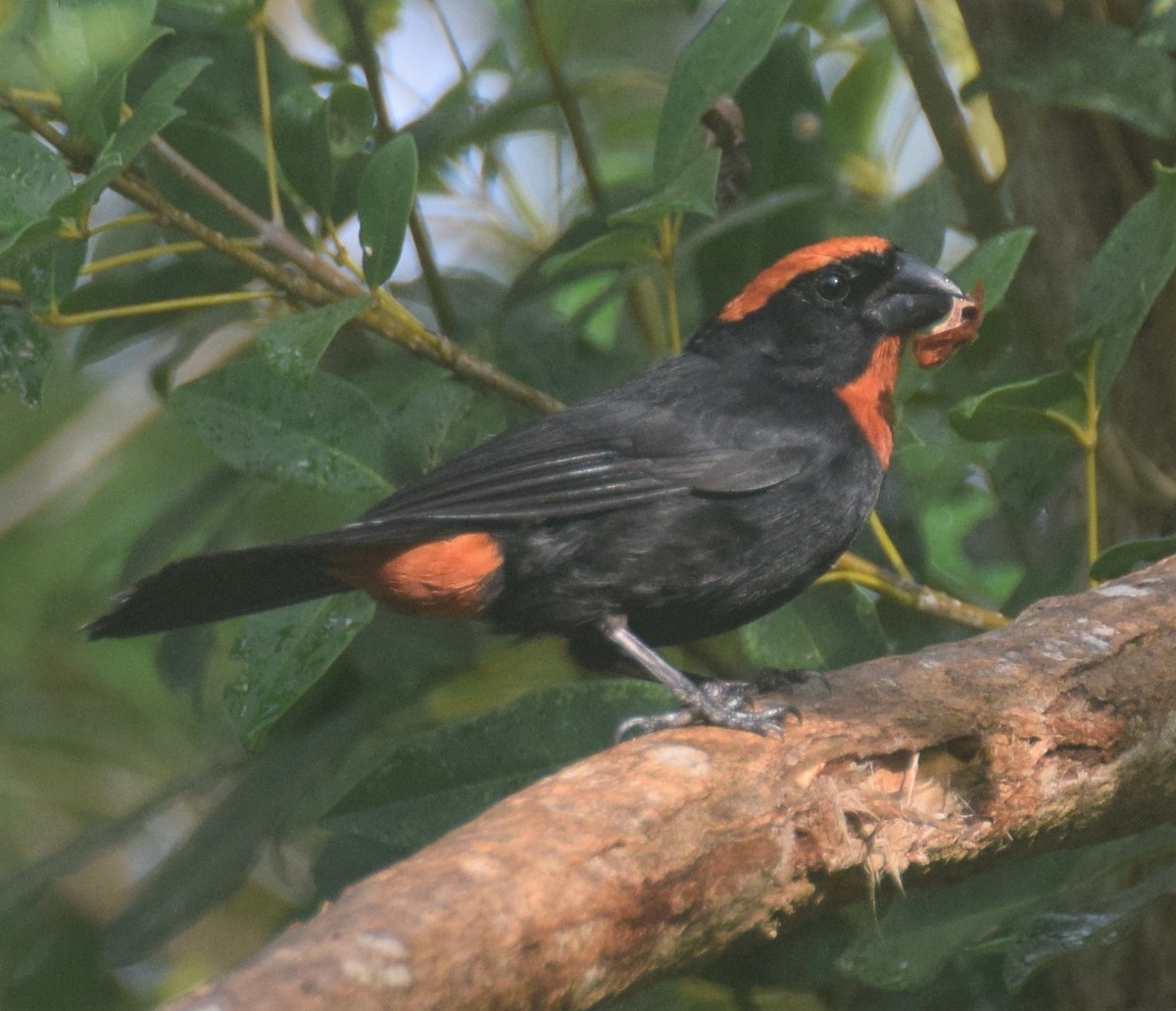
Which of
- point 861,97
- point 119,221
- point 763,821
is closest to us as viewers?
point 763,821

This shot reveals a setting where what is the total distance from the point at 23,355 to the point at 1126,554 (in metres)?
1.98

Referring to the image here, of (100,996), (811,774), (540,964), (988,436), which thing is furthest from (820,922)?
(100,996)

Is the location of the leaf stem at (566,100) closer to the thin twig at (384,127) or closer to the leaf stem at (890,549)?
the thin twig at (384,127)

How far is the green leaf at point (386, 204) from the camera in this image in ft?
8.98

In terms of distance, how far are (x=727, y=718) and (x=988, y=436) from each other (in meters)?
0.74

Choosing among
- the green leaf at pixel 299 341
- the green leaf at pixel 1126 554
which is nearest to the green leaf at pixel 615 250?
the green leaf at pixel 299 341

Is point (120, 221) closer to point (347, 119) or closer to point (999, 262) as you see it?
point (347, 119)

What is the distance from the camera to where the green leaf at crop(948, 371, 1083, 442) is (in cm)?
270

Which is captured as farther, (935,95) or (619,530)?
(935,95)

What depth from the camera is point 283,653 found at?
2893 millimetres

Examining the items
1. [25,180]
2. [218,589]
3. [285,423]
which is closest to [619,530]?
[285,423]

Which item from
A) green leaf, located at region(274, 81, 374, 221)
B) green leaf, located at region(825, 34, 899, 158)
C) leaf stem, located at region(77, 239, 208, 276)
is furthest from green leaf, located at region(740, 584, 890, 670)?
green leaf, located at region(825, 34, 899, 158)

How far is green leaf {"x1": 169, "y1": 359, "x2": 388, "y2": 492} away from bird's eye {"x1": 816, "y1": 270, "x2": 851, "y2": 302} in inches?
43.0

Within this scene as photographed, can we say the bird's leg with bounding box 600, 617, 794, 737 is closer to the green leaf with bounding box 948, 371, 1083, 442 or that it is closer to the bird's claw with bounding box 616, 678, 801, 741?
the bird's claw with bounding box 616, 678, 801, 741
